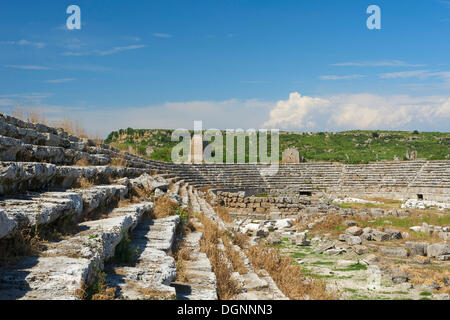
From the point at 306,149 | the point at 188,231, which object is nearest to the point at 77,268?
the point at 188,231

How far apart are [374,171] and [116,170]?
97.9 ft

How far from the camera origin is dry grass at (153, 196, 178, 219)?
6409 mm

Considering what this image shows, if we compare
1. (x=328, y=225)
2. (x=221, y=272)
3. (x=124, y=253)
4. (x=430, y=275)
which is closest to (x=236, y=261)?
(x=221, y=272)

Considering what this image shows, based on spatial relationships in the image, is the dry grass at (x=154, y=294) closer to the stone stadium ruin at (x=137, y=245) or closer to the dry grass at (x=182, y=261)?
the stone stadium ruin at (x=137, y=245)

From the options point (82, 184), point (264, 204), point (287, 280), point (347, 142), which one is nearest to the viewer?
point (82, 184)

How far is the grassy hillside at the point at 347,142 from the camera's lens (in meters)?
56.5

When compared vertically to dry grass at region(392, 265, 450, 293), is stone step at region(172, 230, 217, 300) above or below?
above

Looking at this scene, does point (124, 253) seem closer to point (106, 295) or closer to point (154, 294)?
point (154, 294)

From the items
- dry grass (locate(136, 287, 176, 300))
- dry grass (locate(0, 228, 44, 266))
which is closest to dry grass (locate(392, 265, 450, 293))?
dry grass (locate(136, 287, 176, 300))

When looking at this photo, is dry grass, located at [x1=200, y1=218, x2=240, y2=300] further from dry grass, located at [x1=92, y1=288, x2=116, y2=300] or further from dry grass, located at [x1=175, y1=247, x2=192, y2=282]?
dry grass, located at [x1=92, y1=288, x2=116, y2=300]

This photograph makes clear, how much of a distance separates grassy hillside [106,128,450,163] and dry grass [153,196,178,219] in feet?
155

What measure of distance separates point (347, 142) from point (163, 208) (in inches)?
2684

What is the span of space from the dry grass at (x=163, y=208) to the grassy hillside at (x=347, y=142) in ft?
155

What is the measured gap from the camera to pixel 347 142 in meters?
70.1
